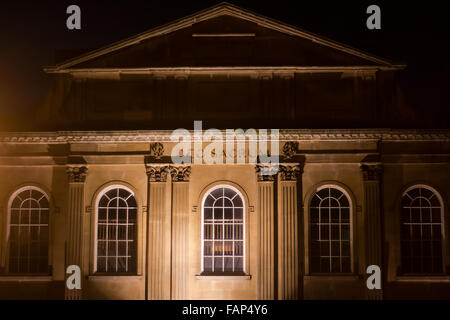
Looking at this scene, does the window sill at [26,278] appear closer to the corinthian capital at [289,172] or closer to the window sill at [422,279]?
the corinthian capital at [289,172]

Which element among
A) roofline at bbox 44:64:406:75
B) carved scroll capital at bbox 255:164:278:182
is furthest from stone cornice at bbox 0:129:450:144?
roofline at bbox 44:64:406:75

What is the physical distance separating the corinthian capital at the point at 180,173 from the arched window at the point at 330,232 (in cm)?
451

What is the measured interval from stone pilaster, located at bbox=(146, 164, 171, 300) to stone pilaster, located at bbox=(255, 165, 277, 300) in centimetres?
322

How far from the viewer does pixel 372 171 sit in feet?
72.0

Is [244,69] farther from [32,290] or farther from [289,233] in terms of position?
[32,290]

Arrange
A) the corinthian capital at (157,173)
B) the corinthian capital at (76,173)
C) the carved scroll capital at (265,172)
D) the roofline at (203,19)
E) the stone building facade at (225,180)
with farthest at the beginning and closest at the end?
the roofline at (203,19), the corinthian capital at (76,173), the corinthian capital at (157,173), the carved scroll capital at (265,172), the stone building facade at (225,180)

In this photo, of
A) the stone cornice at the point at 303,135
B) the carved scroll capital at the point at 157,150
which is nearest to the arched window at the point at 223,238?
the carved scroll capital at the point at 157,150

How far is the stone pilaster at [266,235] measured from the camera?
21578 millimetres

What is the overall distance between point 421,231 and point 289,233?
187 inches

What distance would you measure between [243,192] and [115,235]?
4824 millimetres

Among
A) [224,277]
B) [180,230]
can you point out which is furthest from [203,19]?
[224,277]

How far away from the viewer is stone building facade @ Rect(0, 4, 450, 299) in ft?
71.4

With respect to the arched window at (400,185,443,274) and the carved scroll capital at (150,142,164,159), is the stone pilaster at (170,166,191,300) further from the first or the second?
the arched window at (400,185,443,274)

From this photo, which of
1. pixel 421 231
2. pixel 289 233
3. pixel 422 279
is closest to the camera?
pixel 422 279
